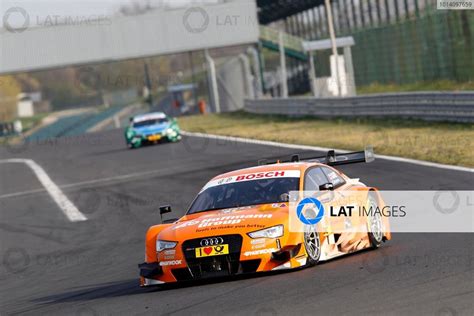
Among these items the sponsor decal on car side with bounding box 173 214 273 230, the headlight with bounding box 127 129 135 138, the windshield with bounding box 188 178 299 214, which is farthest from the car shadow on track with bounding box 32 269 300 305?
the headlight with bounding box 127 129 135 138

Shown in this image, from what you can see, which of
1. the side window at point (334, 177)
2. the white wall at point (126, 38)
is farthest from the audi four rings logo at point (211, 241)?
the white wall at point (126, 38)

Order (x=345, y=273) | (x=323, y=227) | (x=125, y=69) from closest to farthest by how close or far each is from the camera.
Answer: (x=345, y=273) < (x=323, y=227) < (x=125, y=69)

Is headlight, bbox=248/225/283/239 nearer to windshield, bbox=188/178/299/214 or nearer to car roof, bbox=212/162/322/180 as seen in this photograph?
windshield, bbox=188/178/299/214

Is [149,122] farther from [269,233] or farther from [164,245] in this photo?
[269,233]

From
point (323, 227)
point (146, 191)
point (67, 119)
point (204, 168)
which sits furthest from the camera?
point (67, 119)

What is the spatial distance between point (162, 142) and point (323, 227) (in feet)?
92.1

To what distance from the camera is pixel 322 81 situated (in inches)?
1866

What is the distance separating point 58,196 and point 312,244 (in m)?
15.0

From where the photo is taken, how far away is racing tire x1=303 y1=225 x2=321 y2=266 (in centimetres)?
1077

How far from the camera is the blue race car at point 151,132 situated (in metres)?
38.3

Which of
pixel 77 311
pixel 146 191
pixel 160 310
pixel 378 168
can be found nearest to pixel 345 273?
pixel 160 310

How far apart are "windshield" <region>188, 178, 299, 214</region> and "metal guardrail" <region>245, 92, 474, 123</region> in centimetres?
1505

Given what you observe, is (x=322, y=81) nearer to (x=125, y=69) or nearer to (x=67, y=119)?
(x=125, y=69)

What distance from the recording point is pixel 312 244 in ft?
35.9
